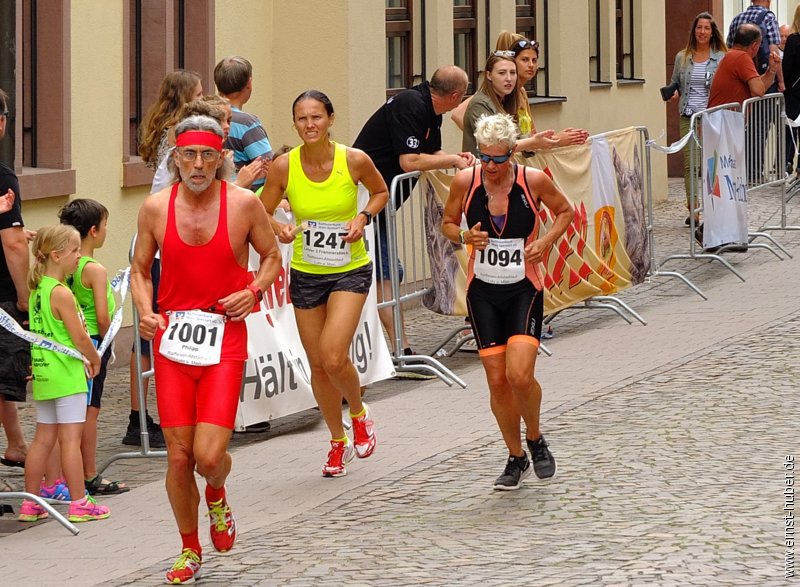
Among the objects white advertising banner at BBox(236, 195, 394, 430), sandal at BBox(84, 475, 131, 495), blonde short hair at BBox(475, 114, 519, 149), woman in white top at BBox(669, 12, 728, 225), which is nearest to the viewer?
blonde short hair at BBox(475, 114, 519, 149)

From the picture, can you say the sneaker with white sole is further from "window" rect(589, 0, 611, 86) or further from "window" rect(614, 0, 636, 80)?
"window" rect(614, 0, 636, 80)

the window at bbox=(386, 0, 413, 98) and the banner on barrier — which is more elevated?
the window at bbox=(386, 0, 413, 98)

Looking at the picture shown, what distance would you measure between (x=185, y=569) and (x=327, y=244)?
8.04ft

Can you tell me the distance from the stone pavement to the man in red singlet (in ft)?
1.29

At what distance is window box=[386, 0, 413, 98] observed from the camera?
16484mm

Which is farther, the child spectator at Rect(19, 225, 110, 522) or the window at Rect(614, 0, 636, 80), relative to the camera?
the window at Rect(614, 0, 636, 80)

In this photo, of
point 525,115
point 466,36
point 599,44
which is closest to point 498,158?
point 525,115

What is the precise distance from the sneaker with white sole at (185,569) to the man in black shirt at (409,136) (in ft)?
15.9

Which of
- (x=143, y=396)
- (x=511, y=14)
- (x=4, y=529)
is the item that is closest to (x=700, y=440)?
(x=143, y=396)

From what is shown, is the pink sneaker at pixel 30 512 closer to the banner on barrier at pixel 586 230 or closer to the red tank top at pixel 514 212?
the red tank top at pixel 514 212

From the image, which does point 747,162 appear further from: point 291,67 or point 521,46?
point 521,46

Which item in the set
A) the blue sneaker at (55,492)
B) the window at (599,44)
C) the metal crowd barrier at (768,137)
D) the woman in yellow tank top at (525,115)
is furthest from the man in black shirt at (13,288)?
the window at (599,44)

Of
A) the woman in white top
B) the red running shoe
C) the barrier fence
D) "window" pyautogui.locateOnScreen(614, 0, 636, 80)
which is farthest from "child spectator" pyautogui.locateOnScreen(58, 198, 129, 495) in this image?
"window" pyautogui.locateOnScreen(614, 0, 636, 80)

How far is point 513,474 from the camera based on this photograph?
8.41m
